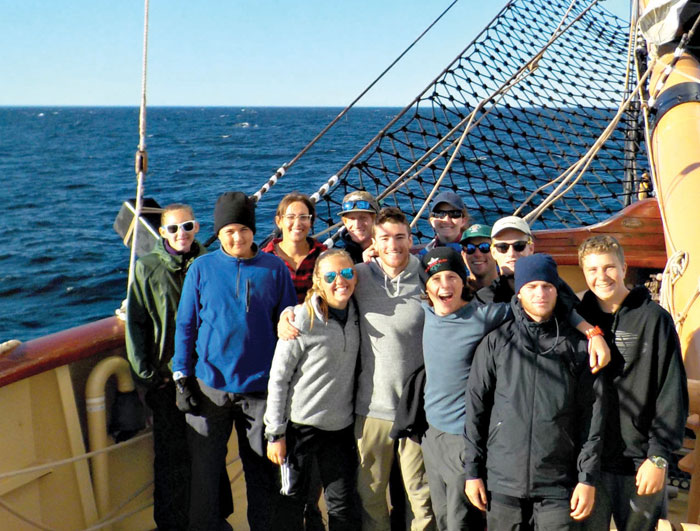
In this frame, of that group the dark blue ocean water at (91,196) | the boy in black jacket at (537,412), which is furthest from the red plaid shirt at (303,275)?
the dark blue ocean water at (91,196)

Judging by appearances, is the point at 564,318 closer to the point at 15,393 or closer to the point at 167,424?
the point at 167,424

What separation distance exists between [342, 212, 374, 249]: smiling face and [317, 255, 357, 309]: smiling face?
0.63 m

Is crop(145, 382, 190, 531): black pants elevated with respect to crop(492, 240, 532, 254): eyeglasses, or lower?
lower

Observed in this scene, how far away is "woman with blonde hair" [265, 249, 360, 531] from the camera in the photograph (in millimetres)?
2459

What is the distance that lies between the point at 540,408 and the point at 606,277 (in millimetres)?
431

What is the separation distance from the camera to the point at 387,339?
247 cm

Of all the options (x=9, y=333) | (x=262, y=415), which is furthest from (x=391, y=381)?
(x=9, y=333)

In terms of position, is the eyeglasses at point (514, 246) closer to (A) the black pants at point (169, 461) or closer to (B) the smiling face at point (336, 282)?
(B) the smiling face at point (336, 282)

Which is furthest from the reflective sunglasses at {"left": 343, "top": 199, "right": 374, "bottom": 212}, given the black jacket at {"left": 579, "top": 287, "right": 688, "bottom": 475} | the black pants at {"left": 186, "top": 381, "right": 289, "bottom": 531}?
the black jacket at {"left": 579, "top": 287, "right": 688, "bottom": 475}

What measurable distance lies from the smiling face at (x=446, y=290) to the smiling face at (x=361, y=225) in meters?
0.80

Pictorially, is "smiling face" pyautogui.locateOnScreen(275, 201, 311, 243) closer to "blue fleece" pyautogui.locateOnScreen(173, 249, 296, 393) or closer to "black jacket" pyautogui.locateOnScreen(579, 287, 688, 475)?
"blue fleece" pyautogui.locateOnScreen(173, 249, 296, 393)

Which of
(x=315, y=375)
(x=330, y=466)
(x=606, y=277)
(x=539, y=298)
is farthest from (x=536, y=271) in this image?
(x=330, y=466)

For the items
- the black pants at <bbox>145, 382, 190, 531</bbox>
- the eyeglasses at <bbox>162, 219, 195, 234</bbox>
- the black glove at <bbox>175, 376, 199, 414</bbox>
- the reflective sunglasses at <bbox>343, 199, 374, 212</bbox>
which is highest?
the reflective sunglasses at <bbox>343, 199, 374, 212</bbox>

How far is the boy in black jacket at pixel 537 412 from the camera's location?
211cm
